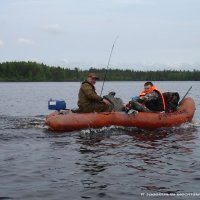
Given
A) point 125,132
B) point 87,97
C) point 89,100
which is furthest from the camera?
point 89,100

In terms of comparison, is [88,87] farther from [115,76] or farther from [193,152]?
[115,76]

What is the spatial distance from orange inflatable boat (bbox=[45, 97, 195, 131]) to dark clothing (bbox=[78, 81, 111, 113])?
397mm

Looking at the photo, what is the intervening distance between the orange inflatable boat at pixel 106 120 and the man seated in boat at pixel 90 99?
0.40 meters

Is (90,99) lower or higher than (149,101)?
higher

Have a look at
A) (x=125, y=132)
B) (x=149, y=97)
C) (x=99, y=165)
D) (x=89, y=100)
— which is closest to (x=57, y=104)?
(x=89, y=100)

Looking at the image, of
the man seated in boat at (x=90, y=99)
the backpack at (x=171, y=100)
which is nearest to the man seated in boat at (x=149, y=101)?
the backpack at (x=171, y=100)

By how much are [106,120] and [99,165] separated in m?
4.71

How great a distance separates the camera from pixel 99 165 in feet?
29.0

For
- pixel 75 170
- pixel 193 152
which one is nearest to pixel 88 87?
pixel 193 152

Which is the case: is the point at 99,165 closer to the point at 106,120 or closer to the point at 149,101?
the point at 106,120

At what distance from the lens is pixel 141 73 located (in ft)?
375

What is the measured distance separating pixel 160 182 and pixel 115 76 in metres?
110

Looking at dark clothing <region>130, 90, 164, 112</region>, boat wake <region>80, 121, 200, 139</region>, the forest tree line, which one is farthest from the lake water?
the forest tree line

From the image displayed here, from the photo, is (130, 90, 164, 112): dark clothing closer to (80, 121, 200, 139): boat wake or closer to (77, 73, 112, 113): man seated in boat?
(80, 121, 200, 139): boat wake
